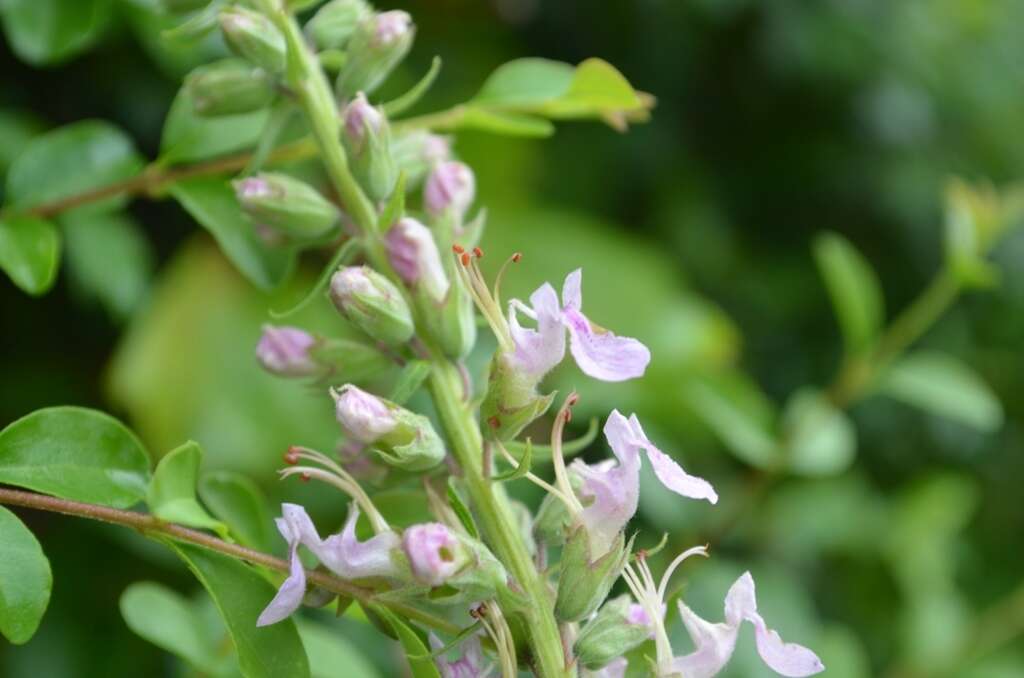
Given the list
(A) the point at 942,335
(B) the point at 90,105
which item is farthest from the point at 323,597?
(A) the point at 942,335

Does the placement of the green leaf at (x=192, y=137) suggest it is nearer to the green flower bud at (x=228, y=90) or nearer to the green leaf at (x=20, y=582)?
the green flower bud at (x=228, y=90)

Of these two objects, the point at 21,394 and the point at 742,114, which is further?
the point at 742,114

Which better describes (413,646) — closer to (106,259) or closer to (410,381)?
(410,381)

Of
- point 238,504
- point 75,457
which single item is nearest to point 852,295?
point 238,504

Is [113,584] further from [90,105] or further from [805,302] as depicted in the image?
[805,302]

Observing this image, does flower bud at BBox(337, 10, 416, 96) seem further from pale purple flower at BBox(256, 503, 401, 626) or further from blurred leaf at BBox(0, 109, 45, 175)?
blurred leaf at BBox(0, 109, 45, 175)

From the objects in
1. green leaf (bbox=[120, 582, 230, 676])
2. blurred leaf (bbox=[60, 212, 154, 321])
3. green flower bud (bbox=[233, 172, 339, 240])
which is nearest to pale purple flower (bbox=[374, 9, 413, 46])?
green flower bud (bbox=[233, 172, 339, 240])
